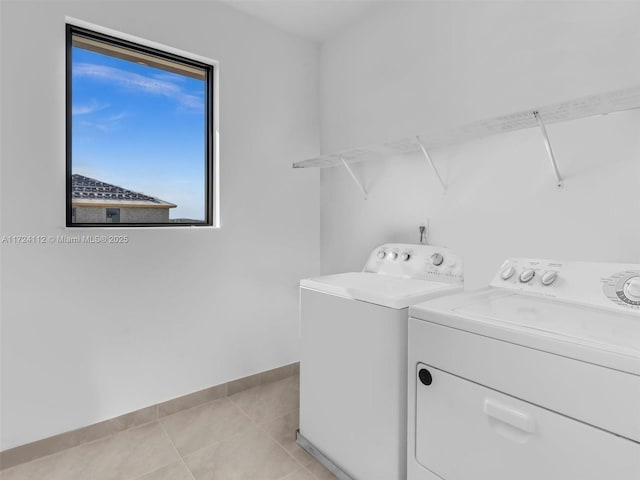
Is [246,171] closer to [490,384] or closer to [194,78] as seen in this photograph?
[194,78]

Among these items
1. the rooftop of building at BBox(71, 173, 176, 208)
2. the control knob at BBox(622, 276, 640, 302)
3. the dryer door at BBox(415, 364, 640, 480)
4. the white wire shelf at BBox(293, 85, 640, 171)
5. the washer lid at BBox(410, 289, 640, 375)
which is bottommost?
the dryer door at BBox(415, 364, 640, 480)

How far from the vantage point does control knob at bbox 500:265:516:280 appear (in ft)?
4.71

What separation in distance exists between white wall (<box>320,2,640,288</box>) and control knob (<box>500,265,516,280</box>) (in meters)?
0.25

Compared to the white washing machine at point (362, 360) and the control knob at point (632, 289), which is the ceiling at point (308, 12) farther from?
→ the control knob at point (632, 289)

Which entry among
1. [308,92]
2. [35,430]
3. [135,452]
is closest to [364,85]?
[308,92]

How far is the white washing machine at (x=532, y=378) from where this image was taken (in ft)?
2.69

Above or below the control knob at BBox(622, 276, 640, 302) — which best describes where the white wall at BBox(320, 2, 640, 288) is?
above

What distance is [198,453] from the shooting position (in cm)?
178

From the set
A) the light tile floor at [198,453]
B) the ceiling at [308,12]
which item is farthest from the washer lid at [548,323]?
the ceiling at [308,12]

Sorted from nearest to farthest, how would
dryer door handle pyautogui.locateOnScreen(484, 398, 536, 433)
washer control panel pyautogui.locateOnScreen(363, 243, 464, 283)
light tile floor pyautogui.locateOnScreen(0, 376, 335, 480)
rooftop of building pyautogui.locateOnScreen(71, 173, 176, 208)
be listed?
dryer door handle pyautogui.locateOnScreen(484, 398, 536, 433) < light tile floor pyautogui.locateOnScreen(0, 376, 335, 480) < washer control panel pyautogui.locateOnScreen(363, 243, 464, 283) < rooftop of building pyautogui.locateOnScreen(71, 173, 176, 208)

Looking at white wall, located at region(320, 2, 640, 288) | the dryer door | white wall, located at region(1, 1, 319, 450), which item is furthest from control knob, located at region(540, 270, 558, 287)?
white wall, located at region(1, 1, 319, 450)

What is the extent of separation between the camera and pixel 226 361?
237 centimetres

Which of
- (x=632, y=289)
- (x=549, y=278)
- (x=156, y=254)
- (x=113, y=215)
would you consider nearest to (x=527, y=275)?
(x=549, y=278)

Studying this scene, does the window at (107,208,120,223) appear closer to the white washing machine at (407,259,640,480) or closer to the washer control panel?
the washer control panel
